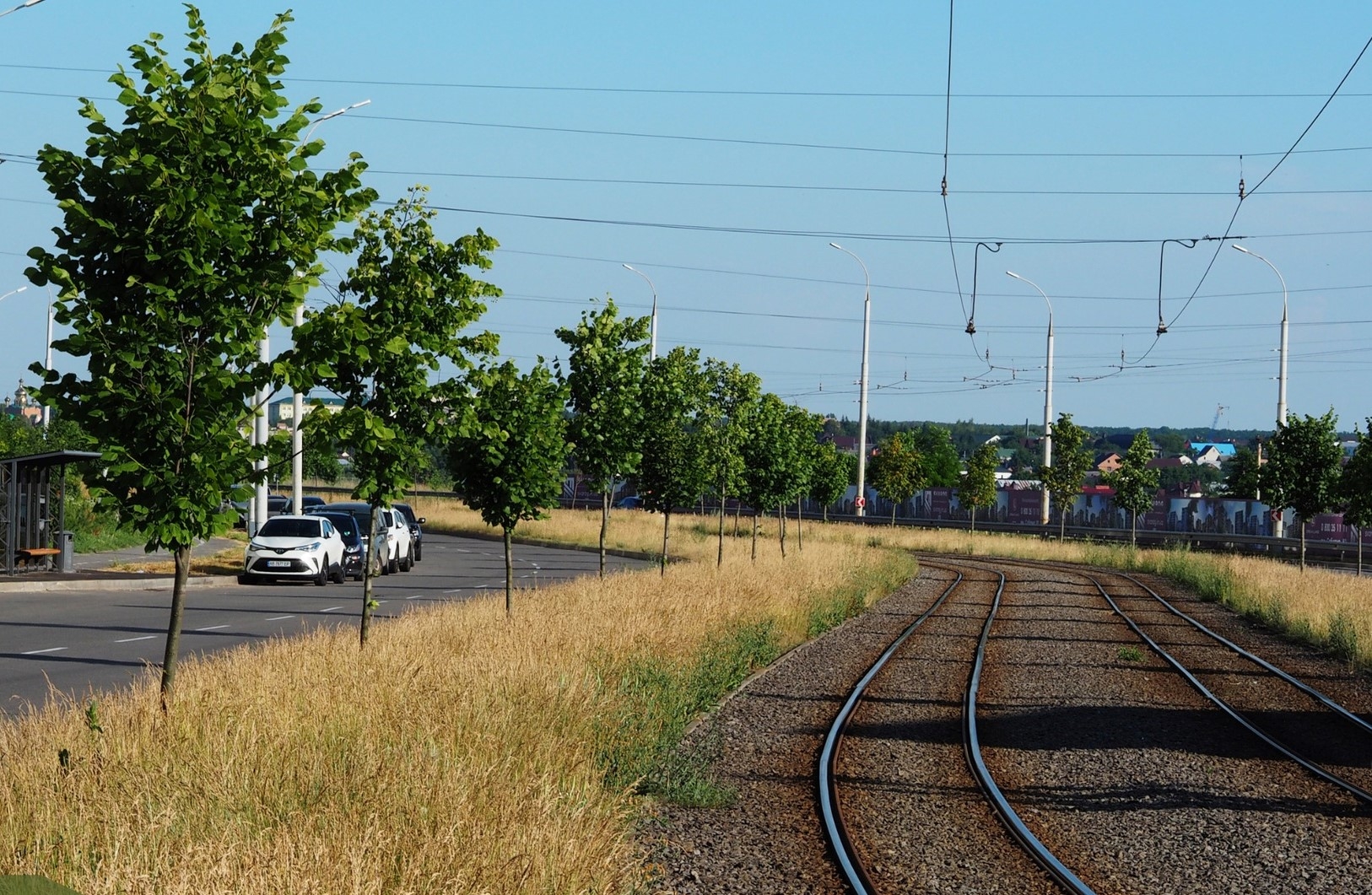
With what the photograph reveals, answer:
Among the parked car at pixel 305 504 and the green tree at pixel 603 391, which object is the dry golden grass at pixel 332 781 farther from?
the parked car at pixel 305 504

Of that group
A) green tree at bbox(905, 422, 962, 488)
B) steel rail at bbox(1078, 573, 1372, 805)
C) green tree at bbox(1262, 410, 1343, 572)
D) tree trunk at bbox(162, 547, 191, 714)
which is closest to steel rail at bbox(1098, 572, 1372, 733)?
steel rail at bbox(1078, 573, 1372, 805)

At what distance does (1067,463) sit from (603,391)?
4367 centimetres

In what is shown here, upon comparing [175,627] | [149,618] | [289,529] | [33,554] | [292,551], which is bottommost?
[149,618]

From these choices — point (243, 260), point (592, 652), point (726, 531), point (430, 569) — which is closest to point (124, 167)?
point (243, 260)

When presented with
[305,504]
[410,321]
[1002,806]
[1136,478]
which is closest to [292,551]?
[410,321]

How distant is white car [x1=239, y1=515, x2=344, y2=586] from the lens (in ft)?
112

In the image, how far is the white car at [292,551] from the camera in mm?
34188

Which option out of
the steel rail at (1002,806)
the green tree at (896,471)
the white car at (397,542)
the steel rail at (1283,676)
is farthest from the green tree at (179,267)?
the green tree at (896,471)

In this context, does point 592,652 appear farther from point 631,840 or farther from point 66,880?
point 66,880

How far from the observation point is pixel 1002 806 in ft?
37.2

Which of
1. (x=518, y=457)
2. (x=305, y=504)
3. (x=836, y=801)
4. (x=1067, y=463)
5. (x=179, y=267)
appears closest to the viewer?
(x=179, y=267)

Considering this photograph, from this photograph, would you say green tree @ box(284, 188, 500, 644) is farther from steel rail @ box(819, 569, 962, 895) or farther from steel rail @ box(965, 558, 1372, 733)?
steel rail @ box(965, 558, 1372, 733)

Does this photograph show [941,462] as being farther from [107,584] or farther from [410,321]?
[410,321]

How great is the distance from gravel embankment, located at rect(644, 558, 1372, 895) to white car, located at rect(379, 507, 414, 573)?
18.6 m
